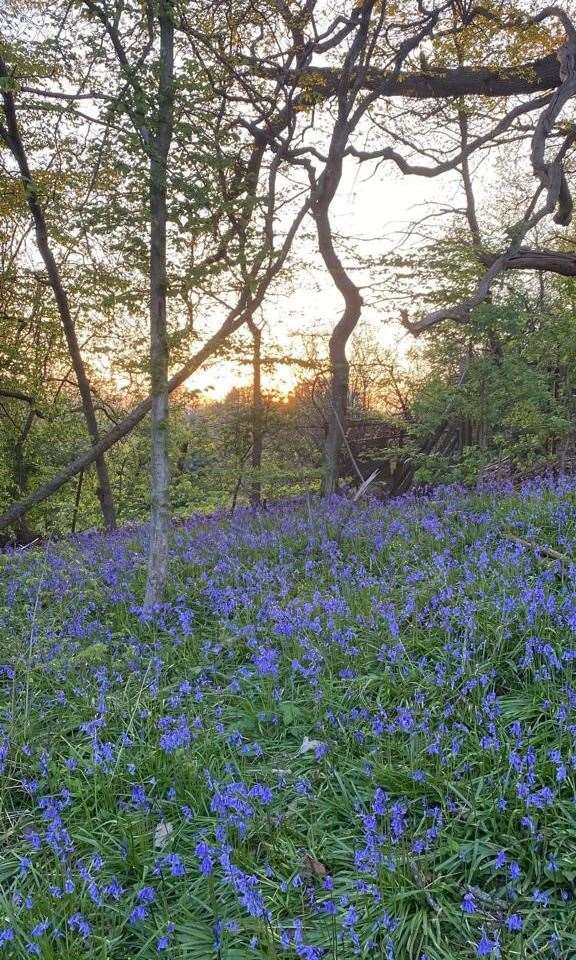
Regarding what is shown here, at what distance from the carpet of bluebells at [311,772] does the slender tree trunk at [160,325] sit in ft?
1.29

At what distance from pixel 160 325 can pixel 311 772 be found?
346 centimetres

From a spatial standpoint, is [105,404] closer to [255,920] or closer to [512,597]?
[512,597]

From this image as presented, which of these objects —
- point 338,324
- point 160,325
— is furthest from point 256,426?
point 160,325

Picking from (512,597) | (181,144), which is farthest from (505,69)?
(512,597)

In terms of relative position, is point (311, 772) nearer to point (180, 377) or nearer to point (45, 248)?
point (180, 377)

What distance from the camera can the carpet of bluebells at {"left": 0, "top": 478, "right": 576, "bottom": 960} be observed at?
2010 millimetres

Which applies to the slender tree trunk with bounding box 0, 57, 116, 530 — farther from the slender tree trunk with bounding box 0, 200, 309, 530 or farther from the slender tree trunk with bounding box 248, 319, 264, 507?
the slender tree trunk with bounding box 248, 319, 264, 507

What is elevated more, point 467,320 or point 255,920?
point 467,320

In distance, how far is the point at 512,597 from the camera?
11.2ft

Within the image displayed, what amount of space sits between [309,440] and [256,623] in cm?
798

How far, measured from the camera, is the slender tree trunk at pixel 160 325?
14.8 ft

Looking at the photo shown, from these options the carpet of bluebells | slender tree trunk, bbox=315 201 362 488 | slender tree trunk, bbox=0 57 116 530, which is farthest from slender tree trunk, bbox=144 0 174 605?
slender tree trunk, bbox=315 201 362 488

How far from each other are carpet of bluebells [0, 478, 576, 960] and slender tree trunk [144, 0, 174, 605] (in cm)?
39

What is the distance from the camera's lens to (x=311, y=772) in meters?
2.73
